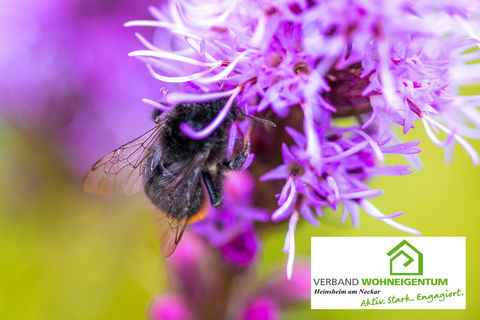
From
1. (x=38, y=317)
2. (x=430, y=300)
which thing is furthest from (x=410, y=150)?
(x=38, y=317)

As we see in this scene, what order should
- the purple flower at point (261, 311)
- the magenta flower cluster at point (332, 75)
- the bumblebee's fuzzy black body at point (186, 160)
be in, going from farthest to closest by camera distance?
the purple flower at point (261, 311) < the bumblebee's fuzzy black body at point (186, 160) < the magenta flower cluster at point (332, 75)

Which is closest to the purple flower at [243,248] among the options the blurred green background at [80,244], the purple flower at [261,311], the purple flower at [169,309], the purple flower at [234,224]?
the purple flower at [234,224]

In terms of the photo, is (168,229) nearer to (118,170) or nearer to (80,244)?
(118,170)

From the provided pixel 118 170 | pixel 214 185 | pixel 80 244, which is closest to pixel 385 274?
pixel 214 185

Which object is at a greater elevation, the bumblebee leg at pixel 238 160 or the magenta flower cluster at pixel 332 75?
the magenta flower cluster at pixel 332 75

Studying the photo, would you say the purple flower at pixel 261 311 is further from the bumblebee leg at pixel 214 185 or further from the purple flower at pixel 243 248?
the bumblebee leg at pixel 214 185

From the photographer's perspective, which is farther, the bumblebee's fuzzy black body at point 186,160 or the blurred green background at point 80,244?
the blurred green background at point 80,244
